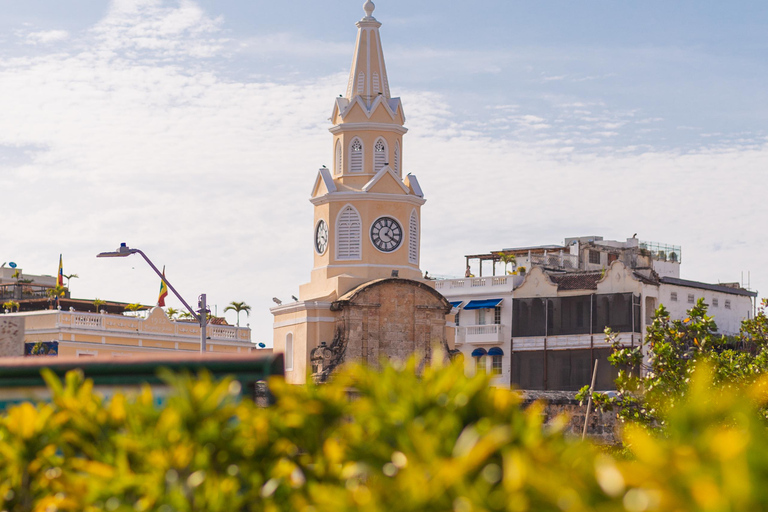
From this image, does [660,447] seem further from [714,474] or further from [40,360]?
[40,360]

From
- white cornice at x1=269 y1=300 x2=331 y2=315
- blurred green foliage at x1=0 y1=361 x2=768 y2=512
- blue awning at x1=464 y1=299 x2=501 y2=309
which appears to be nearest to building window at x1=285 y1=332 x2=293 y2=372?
white cornice at x1=269 y1=300 x2=331 y2=315

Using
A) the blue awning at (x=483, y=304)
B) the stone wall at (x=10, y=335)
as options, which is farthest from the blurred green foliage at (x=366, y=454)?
the blue awning at (x=483, y=304)

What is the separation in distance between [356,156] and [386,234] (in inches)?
142

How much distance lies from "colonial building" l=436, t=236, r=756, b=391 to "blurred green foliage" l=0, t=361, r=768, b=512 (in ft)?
175

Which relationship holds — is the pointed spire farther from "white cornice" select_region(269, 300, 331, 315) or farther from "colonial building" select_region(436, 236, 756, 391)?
"colonial building" select_region(436, 236, 756, 391)

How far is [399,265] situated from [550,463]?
47.5 meters

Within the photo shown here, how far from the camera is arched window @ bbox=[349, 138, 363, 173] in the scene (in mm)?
52438

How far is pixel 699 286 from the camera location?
67312 millimetres

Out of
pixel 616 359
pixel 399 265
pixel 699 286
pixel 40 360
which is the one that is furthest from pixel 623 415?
pixel 699 286

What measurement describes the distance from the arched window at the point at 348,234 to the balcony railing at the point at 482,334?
633 inches

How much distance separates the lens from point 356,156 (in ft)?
172

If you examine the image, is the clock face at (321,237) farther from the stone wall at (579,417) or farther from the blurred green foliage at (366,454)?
the blurred green foliage at (366,454)

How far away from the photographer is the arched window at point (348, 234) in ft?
169

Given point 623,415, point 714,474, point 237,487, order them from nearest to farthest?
point 714,474 → point 237,487 → point 623,415
